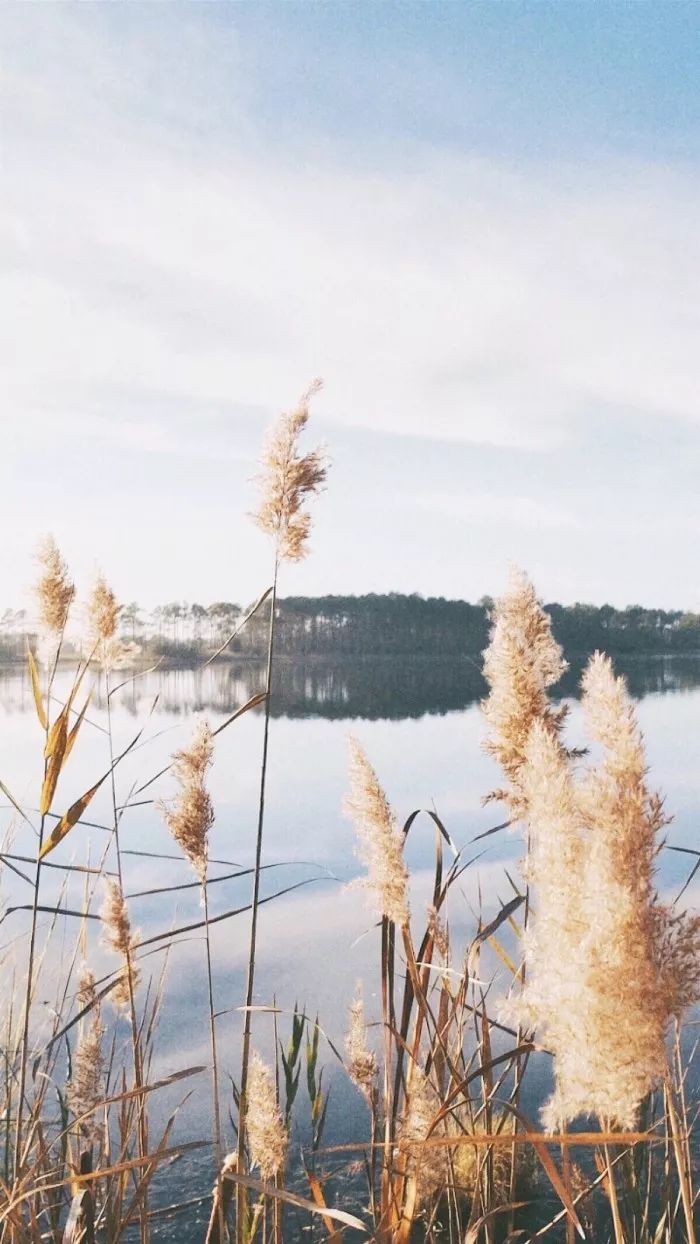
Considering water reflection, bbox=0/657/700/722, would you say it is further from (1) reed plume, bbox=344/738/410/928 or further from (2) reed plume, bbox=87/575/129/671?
(1) reed plume, bbox=344/738/410/928

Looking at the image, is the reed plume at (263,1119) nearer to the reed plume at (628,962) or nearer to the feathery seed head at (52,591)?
the reed plume at (628,962)

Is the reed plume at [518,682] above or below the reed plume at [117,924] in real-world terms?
above

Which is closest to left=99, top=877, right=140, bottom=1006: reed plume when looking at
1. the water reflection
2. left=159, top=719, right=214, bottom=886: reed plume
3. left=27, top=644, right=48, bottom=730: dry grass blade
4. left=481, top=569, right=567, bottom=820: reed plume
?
left=159, top=719, right=214, bottom=886: reed plume

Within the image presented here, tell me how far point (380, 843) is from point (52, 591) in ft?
3.46

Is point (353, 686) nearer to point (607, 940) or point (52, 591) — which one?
point (52, 591)

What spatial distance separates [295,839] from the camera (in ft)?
45.3

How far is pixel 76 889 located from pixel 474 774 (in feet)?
36.7

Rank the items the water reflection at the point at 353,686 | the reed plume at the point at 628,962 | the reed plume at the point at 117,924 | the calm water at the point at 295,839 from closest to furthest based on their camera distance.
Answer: the reed plume at the point at 628,962 → the reed plume at the point at 117,924 → the calm water at the point at 295,839 → the water reflection at the point at 353,686

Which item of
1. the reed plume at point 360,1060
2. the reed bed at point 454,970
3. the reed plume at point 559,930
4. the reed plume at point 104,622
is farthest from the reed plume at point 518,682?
the reed plume at point 104,622

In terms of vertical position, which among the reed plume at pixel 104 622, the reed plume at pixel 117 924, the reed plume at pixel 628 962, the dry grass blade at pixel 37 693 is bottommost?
the reed plume at pixel 117 924

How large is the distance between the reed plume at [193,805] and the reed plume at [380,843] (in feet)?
1.42

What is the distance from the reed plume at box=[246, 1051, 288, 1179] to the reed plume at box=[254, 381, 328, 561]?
3.28 ft

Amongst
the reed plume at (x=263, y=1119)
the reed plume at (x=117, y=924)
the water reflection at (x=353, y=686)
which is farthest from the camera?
the water reflection at (x=353, y=686)

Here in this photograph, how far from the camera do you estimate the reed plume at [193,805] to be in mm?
2090
